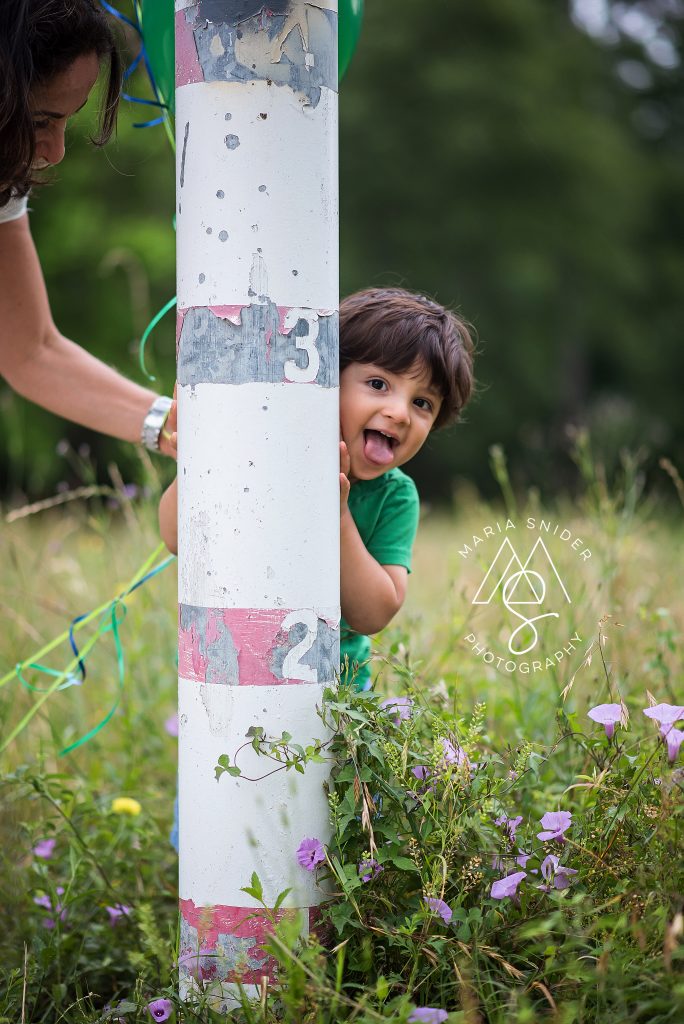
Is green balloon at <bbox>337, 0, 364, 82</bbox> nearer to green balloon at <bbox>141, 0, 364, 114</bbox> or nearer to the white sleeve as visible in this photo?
green balloon at <bbox>141, 0, 364, 114</bbox>

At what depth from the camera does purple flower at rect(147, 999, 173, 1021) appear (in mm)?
1474

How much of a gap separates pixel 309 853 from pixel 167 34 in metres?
1.48

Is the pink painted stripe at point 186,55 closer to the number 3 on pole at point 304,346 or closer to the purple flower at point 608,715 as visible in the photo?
the number 3 on pole at point 304,346

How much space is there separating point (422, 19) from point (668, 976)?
1672 centimetres

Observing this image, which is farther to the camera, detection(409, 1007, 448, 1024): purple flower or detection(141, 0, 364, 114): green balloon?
detection(141, 0, 364, 114): green balloon

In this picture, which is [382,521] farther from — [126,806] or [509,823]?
[126,806]

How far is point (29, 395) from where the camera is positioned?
2.25m

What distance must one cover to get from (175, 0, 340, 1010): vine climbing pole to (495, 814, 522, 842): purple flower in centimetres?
33

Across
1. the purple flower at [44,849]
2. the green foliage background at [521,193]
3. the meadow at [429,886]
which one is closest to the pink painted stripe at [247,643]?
the meadow at [429,886]

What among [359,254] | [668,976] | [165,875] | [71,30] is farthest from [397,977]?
[359,254]

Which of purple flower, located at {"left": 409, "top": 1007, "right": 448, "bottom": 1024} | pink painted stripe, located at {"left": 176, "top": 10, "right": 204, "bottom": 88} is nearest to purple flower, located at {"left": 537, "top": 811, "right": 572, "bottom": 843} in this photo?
purple flower, located at {"left": 409, "top": 1007, "right": 448, "bottom": 1024}

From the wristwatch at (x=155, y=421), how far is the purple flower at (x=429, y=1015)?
1237mm

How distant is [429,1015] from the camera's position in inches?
51.1

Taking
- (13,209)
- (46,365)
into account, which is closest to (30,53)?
(13,209)
